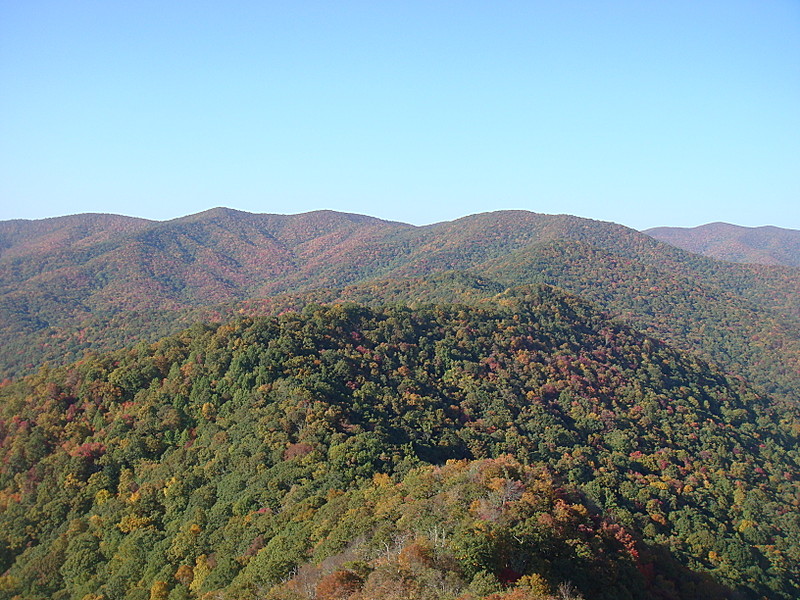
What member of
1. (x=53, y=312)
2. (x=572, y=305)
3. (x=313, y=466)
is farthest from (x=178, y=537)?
(x=53, y=312)

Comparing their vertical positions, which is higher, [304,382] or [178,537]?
[304,382]

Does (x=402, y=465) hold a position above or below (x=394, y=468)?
above

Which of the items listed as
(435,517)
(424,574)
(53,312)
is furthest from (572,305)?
(53,312)

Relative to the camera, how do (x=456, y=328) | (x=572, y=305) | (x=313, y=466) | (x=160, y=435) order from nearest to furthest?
1. (x=313, y=466)
2. (x=160, y=435)
3. (x=456, y=328)
4. (x=572, y=305)

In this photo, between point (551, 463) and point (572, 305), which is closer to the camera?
point (551, 463)

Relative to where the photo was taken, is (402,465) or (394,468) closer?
(402,465)


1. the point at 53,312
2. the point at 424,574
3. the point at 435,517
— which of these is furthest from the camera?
the point at 53,312

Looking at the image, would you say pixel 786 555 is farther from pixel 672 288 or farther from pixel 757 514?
pixel 672 288

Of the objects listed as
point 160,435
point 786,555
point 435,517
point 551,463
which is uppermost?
point 435,517
